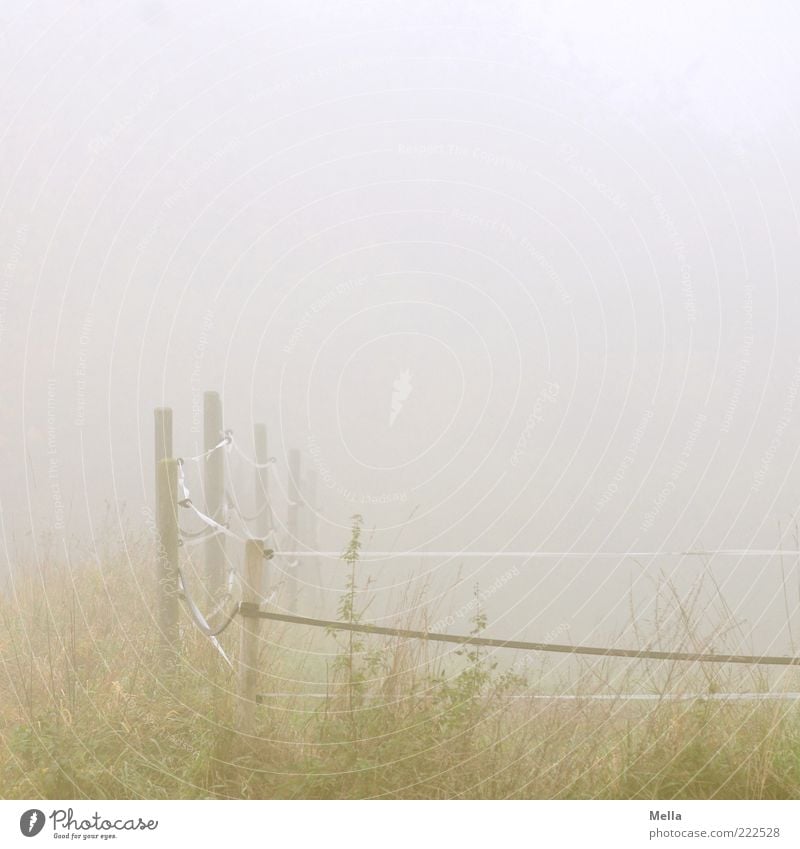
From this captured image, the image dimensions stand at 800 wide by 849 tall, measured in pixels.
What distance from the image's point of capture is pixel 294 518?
31.2 feet

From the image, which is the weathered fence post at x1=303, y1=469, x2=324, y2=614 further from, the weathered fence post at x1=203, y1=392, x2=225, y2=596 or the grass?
the grass

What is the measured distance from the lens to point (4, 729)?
4.50 m

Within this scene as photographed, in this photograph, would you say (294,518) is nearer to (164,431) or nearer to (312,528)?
(312,528)

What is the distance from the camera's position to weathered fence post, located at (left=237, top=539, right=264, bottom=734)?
4.30m

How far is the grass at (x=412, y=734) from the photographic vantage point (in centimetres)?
404

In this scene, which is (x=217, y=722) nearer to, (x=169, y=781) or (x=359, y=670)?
(x=169, y=781)

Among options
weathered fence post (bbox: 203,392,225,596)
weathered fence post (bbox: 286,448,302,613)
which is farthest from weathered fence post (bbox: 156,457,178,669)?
weathered fence post (bbox: 286,448,302,613)

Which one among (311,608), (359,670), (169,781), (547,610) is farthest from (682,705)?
(547,610)

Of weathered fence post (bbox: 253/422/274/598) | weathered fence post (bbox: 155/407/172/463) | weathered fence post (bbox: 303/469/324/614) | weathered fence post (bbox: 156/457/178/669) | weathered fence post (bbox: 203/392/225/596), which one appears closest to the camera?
weathered fence post (bbox: 156/457/178/669)

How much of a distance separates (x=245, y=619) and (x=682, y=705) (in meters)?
1.97

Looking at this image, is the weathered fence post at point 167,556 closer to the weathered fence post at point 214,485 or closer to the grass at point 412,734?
the grass at point 412,734

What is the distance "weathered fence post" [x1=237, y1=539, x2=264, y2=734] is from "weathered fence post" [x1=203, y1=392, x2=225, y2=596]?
2.20 meters

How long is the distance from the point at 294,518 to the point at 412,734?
5.57 m
